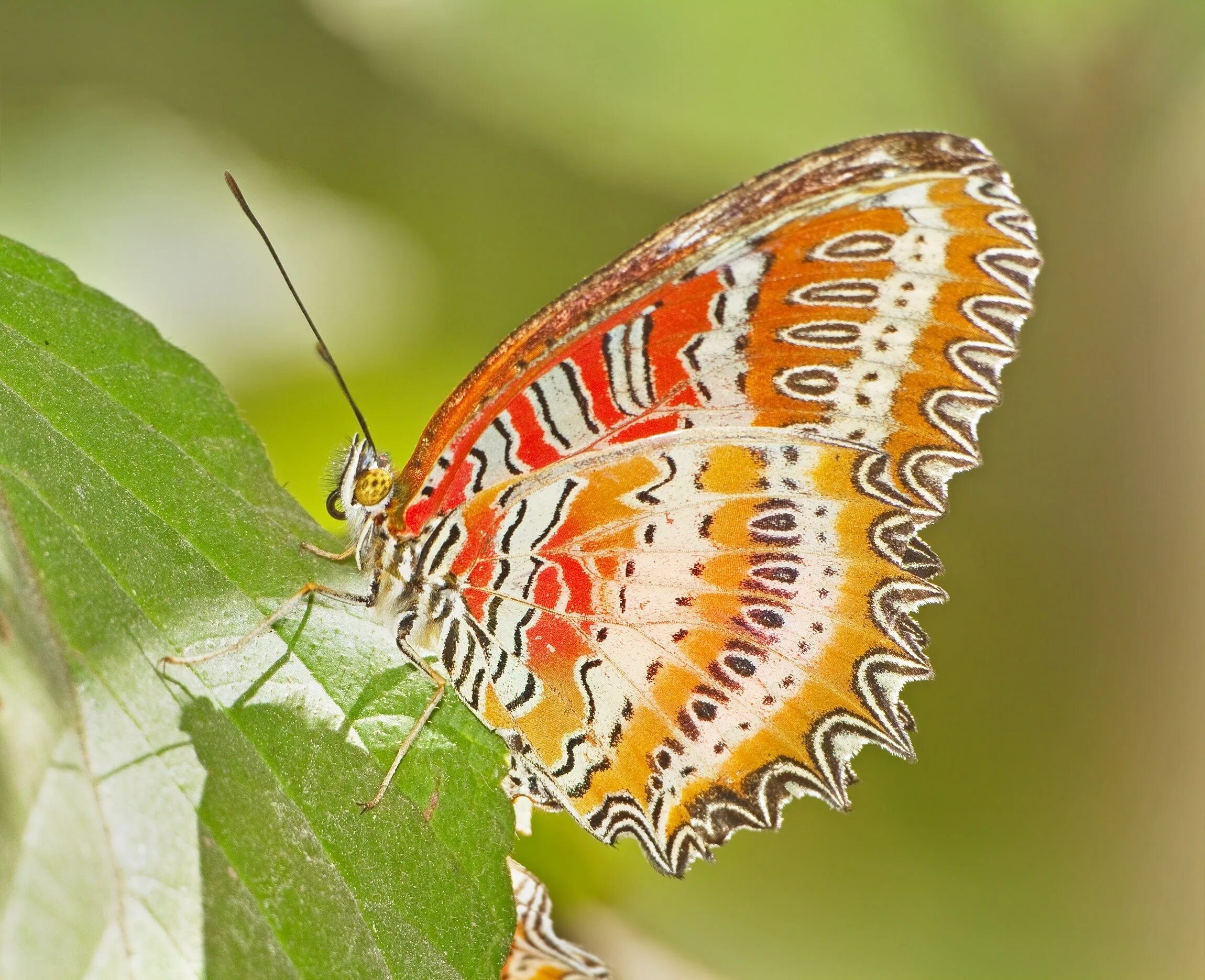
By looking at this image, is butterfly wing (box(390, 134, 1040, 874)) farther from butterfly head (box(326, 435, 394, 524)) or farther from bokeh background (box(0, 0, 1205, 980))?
bokeh background (box(0, 0, 1205, 980))

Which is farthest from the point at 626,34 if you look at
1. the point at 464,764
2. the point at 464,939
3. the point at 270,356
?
the point at 464,939

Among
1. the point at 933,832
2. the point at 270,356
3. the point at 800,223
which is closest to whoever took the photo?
the point at 800,223

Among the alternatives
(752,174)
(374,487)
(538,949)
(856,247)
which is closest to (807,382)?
(856,247)

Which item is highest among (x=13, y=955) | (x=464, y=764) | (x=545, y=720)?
(x=545, y=720)

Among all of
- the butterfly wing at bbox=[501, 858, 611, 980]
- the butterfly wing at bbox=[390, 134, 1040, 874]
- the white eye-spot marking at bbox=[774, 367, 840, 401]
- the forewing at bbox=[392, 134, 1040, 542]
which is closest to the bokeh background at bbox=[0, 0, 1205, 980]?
the butterfly wing at bbox=[501, 858, 611, 980]

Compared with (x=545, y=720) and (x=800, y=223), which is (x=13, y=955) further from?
(x=800, y=223)

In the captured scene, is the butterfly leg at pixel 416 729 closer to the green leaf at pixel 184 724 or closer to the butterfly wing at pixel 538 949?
the green leaf at pixel 184 724

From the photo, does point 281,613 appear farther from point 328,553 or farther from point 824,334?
point 824,334
